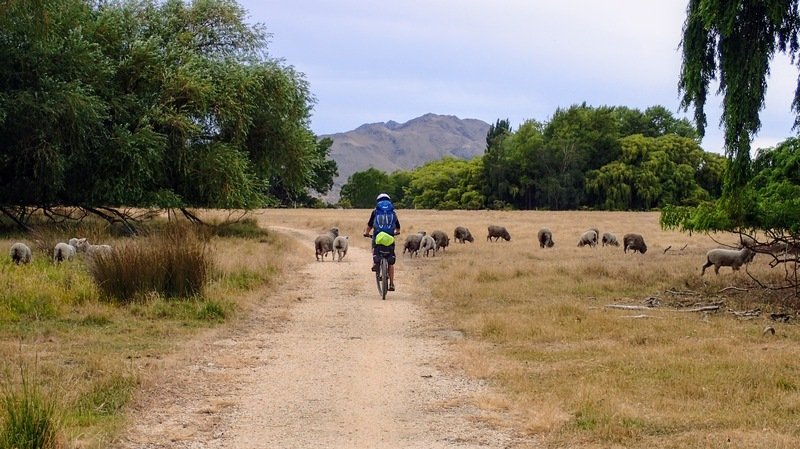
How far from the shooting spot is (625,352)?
9.84m

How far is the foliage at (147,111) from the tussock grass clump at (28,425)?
21.2 metres

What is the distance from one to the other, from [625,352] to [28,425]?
6884mm

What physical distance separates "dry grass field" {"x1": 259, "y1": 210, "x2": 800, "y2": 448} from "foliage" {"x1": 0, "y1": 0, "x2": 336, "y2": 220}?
41.1 ft

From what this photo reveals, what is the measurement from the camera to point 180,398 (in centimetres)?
765

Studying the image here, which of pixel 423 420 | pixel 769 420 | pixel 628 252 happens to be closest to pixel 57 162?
pixel 628 252

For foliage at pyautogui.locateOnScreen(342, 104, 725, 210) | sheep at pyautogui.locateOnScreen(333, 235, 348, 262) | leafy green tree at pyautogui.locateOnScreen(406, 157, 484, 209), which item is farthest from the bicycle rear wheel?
leafy green tree at pyautogui.locateOnScreen(406, 157, 484, 209)

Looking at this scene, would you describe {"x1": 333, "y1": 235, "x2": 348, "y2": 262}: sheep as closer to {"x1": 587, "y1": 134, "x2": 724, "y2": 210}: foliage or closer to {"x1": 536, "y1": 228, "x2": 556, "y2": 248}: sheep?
{"x1": 536, "y1": 228, "x2": 556, "y2": 248}: sheep

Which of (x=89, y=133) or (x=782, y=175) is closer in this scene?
(x=782, y=175)

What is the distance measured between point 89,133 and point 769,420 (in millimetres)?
25211

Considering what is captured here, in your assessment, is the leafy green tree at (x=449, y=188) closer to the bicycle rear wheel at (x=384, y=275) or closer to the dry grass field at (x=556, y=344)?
the dry grass field at (x=556, y=344)

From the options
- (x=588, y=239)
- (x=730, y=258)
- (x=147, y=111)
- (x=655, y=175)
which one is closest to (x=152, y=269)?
(x=730, y=258)

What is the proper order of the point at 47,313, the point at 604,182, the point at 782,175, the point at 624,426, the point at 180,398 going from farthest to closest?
the point at 604,182 → the point at 782,175 → the point at 47,313 → the point at 180,398 → the point at 624,426

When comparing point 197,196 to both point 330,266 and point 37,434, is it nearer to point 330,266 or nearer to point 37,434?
point 330,266

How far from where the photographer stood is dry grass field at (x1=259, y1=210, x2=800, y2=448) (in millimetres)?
6656
